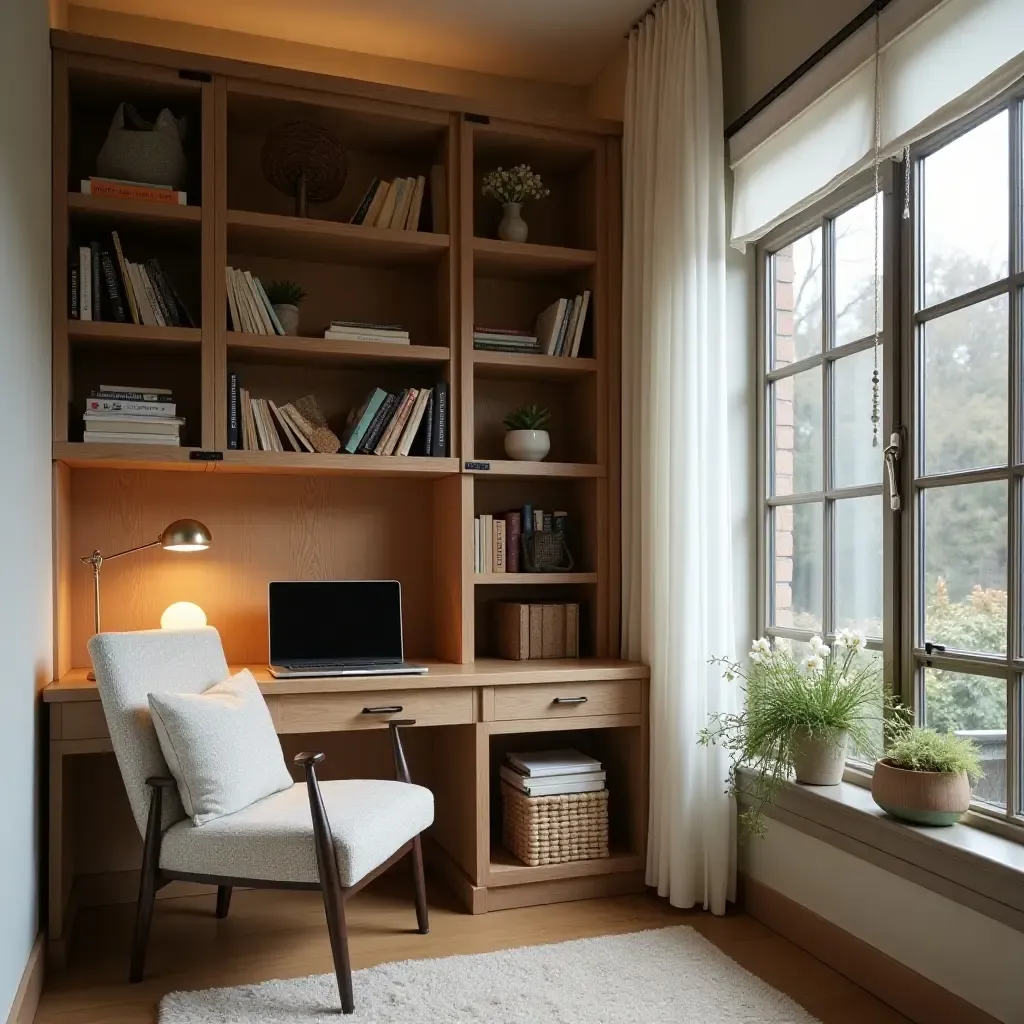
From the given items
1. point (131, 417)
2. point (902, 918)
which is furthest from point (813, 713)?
point (131, 417)

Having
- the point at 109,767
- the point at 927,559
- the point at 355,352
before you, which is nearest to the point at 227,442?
the point at 355,352

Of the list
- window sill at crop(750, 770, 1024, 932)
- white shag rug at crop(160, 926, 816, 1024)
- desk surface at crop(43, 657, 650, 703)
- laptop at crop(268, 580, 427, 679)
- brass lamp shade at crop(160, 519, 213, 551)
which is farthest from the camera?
laptop at crop(268, 580, 427, 679)

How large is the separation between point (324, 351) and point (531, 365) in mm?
694

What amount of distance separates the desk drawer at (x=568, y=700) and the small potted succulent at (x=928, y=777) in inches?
38.3

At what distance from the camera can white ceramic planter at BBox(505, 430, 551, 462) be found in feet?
11.2

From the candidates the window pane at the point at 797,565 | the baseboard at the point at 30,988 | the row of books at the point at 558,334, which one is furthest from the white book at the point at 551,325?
the baseboard at the point at 30,988

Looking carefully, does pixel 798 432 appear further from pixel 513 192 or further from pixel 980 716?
pixel 513 192

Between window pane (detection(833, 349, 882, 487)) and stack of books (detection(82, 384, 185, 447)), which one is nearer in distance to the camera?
window pane (detection(833, 349, 882, 487))

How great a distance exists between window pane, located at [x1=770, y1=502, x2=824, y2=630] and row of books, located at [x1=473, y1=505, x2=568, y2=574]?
30.5 inches

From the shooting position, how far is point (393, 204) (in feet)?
10.8

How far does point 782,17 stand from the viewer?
9.43 feet

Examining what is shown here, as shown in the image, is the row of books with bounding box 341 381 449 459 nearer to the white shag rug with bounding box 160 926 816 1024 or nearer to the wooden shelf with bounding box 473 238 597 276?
the wooden shelf with bounding box 473 238 597 276

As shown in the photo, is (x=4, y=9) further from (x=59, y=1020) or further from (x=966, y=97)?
(x=59, y=1020)

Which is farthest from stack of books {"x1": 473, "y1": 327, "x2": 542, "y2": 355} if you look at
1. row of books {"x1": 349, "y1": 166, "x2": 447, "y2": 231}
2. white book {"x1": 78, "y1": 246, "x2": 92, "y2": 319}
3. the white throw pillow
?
the white throw pillow
